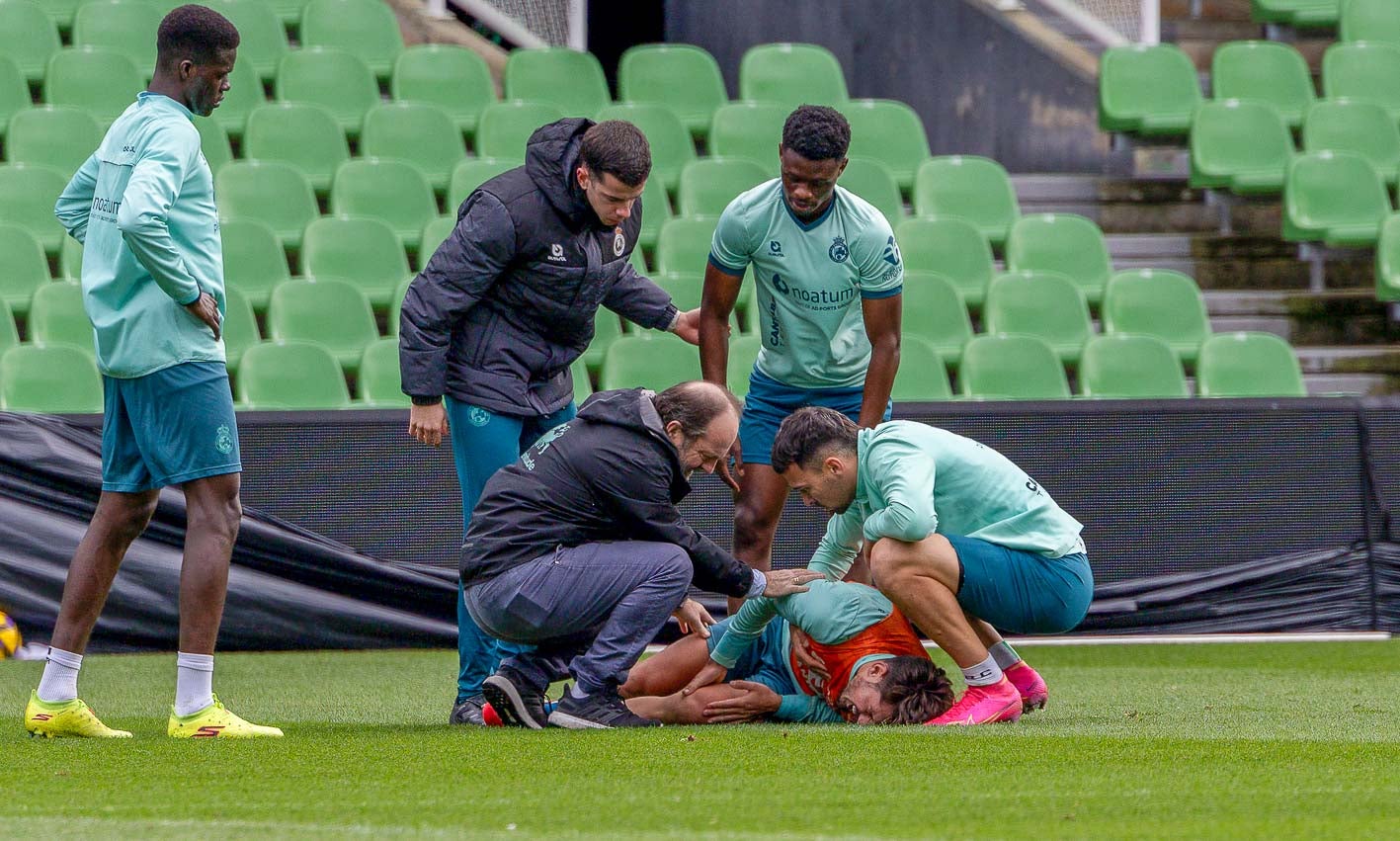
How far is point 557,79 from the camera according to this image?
10633 mm

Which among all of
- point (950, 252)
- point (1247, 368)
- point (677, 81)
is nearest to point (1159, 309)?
point (1247, 368)

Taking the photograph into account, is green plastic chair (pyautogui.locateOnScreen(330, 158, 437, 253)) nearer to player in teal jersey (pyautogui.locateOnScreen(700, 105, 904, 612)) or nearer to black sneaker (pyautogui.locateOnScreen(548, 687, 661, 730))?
player in teal jersey (pyautogui.locateOnScreen(700, 105, 904, 612))

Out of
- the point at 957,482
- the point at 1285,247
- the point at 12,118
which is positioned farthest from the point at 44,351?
the point at 1285,247

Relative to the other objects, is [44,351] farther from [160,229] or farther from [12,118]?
[160,229]

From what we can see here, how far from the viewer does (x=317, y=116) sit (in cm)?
980

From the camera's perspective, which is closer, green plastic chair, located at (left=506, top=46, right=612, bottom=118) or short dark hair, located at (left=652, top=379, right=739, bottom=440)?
short dark hair, located at (left=652, top=379, right=739, bottom=440)

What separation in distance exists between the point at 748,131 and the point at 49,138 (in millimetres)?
3736

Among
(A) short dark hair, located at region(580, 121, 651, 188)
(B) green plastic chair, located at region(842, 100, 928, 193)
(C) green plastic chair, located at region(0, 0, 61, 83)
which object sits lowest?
(A) short dark hair, located at region(580, 121, 651, 188)

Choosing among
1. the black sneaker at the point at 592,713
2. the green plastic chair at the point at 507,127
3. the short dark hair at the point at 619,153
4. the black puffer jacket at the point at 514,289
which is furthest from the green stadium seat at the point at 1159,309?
the black sneaker at the point at 592,713

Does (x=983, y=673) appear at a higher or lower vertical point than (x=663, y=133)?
lower

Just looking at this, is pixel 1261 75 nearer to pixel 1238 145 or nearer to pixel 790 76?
pixel 1238 145

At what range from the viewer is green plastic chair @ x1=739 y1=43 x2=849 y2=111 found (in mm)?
10875

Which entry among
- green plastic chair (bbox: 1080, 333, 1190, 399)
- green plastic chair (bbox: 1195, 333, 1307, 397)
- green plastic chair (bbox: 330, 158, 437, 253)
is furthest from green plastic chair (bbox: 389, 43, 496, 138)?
green plastic chair (bbox: 1195, 333, 1307, 397)

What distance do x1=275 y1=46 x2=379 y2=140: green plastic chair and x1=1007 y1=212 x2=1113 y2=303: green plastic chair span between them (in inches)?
144
